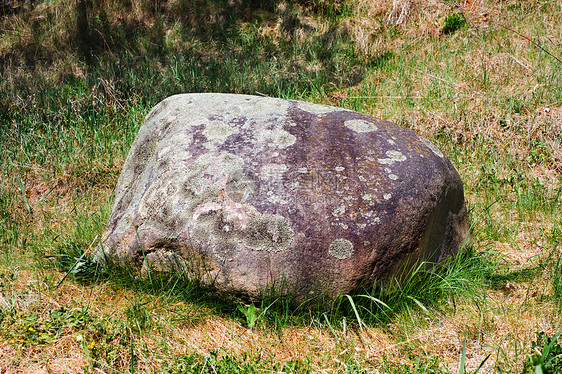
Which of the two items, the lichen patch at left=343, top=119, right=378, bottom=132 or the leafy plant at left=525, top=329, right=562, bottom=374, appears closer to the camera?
the leafy plant at left=525, top=329, right=562, bottom=374

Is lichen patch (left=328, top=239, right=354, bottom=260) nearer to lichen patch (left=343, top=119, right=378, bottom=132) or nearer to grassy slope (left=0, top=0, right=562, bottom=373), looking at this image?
grassy slope (left=0, top=0, right=562, bottom=373)

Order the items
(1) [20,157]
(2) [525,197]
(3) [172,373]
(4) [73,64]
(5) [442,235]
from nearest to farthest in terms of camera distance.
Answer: (3) [172,373], (5) [442,235], (2) [525,197], (1) [20,157], (4) [73,64]

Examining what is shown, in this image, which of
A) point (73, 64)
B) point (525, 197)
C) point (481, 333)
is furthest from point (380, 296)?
point (73, 64)

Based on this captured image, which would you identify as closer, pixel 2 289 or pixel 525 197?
pixel 2 289

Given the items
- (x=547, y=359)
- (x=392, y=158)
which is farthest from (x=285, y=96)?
(x=547, y=359)

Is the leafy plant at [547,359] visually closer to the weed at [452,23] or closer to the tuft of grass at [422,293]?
the tuft of grass at [422,293]

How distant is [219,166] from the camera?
2586mm

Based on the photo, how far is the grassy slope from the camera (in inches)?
90.5

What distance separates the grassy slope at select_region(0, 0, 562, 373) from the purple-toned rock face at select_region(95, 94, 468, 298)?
0.73 ft

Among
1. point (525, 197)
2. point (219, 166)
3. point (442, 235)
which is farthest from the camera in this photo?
point (525, 197)

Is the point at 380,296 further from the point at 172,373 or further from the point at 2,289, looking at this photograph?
the point at 2,289

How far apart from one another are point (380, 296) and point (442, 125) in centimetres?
249

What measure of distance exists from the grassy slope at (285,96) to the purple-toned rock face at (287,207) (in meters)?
0.22

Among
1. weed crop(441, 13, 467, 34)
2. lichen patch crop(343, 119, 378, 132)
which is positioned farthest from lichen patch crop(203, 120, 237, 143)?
weed crop(441, 13, 467, 34)
